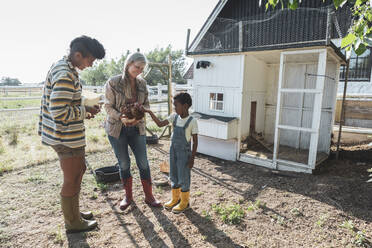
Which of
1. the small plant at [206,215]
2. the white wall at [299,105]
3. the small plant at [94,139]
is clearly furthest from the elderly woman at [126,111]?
the white wall at [299,105]

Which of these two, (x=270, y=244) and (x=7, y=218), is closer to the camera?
(x=270, y=244)

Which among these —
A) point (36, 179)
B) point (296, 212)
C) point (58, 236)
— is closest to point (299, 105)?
point (296, 212)

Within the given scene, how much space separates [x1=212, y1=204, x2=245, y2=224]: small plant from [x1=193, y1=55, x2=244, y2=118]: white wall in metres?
2.61

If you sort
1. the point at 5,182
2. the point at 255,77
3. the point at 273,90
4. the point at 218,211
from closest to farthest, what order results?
the point at 218,211
the point at 5,182
the point at 255,77
the point at 273,90

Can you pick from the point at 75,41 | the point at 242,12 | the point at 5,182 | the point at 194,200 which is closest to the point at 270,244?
the point at 194,200

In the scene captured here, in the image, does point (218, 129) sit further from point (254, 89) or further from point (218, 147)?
point (254, 89)

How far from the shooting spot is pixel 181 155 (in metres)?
2.98

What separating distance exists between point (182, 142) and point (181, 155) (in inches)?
6.6

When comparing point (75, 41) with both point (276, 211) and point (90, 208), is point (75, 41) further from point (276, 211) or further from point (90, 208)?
point (276, 211)

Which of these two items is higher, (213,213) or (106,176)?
(106,176)

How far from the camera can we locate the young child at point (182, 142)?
115 inches

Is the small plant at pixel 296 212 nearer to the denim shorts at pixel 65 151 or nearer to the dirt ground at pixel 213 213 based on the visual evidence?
the dirt ground at pixel 213 213

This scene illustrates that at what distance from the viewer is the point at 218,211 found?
3209 millimetres

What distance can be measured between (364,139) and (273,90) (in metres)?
2.70
